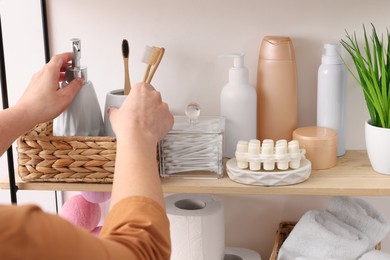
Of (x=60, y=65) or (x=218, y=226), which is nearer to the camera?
(x=60, y=65)

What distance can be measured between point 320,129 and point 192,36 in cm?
30

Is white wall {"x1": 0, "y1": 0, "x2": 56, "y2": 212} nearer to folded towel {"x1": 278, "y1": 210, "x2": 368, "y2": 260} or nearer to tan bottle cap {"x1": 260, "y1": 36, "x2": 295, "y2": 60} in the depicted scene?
tan bottle cap {"x1": 260, "y1": 36, "x2": 295, "y2": 60}

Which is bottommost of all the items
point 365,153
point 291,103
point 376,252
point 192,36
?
point 376,252

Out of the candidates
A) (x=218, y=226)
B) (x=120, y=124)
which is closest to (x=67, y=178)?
(x=120, y=124)

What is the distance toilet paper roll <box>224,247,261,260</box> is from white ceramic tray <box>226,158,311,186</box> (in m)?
0.28

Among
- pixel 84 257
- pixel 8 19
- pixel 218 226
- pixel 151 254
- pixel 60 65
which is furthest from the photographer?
pixel 8 19

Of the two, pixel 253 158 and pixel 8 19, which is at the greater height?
pixel 8 19

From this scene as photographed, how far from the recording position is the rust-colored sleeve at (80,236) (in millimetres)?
546

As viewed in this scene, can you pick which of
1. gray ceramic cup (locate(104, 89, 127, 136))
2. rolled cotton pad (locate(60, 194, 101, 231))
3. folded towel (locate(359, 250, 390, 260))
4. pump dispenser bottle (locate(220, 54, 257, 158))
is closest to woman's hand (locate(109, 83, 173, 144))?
gray ceramic cup (locate(104, 89, 127, 136))

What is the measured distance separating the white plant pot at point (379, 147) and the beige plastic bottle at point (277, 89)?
0.48ft

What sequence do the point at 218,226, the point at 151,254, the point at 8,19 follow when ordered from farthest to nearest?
the point at 8,19
the point at 218,226
the point at 151,254

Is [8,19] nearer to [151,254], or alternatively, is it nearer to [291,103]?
[291,103]

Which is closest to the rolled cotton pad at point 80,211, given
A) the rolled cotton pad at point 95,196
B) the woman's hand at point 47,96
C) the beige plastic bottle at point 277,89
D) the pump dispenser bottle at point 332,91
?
the rolled cotton pad at point 95,196

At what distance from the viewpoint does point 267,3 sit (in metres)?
1.21
